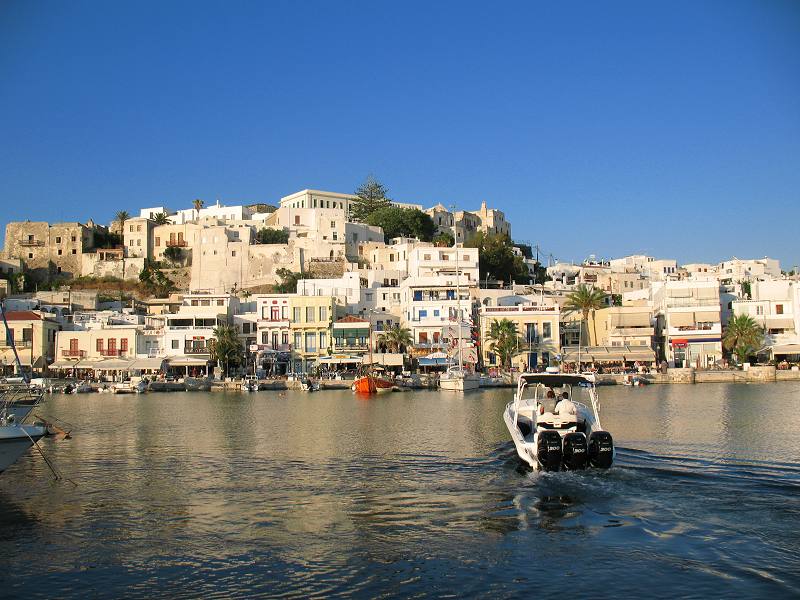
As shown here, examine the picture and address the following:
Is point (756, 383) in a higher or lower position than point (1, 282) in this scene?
lower

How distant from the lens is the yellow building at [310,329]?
71125mm

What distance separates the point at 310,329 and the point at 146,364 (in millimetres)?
14119

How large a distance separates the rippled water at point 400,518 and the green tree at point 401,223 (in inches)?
2839

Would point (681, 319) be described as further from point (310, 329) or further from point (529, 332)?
point (310, 329)

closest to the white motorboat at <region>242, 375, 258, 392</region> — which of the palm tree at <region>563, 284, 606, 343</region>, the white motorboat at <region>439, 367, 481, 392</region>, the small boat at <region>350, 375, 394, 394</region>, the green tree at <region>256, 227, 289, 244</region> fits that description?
the small boat at <region>350, 375, 394, 394</region>

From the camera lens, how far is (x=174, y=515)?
17.5 metres

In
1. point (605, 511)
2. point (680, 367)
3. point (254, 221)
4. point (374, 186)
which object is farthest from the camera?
point (374, 186)

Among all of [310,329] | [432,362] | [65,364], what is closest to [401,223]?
A: [310,329]

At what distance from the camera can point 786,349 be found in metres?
68.9

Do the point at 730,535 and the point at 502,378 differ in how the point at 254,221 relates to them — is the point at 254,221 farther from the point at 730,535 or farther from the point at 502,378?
the point at 730,535

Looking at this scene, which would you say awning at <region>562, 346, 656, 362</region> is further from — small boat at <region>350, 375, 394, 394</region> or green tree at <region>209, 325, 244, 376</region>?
green tree at <region>209, 325, 244, 376</region>

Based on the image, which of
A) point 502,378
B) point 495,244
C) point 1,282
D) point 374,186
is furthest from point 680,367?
point 1,282

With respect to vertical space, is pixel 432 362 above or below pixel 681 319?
below

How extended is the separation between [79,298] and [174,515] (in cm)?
7179
